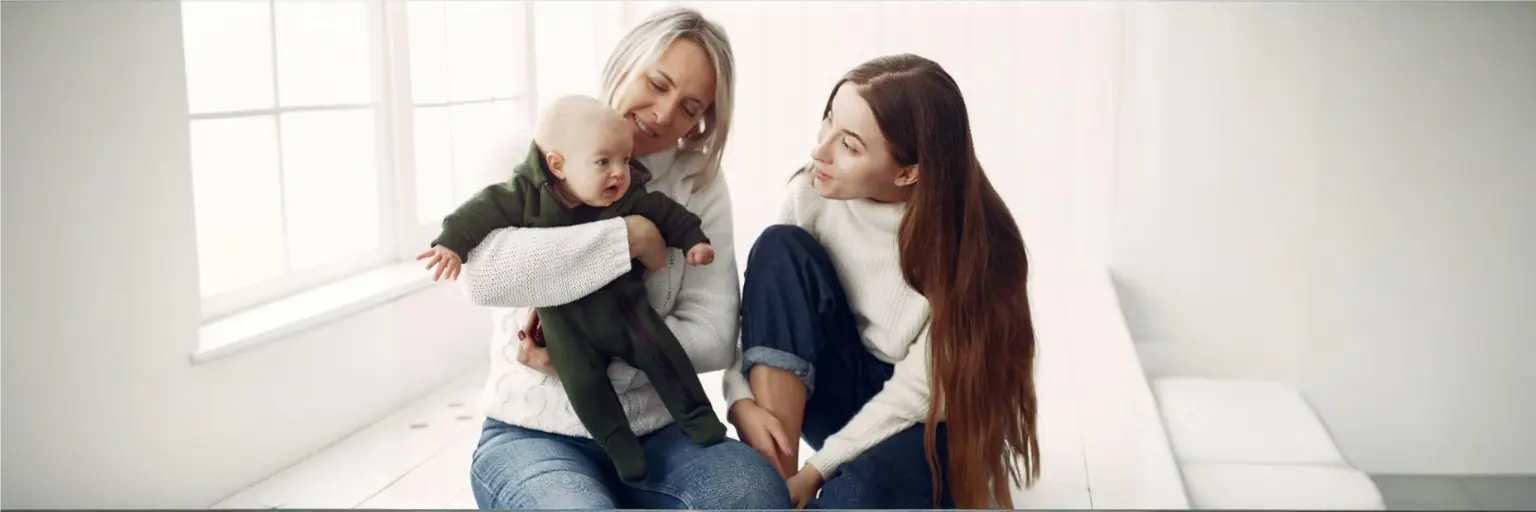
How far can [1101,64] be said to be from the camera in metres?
1.49

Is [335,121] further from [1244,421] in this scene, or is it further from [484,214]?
[1244,421]

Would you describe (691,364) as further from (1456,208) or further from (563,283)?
(1456,208)

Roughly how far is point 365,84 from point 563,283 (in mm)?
1175

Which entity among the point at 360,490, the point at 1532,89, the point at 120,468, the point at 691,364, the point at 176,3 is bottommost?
the point at 360,490

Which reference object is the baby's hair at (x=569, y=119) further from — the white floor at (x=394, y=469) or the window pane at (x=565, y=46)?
the window pane at (x=565, y=46)

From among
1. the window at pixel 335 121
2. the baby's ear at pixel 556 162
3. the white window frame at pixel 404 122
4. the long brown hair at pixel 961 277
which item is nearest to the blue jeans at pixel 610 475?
the long brown hair at pixel 961 277

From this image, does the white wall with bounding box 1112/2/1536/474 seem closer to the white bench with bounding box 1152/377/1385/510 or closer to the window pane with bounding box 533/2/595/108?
the white bench with bounding box 1152/377/1385/510

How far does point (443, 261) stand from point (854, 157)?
371mm

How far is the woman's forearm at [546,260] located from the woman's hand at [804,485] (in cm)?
28

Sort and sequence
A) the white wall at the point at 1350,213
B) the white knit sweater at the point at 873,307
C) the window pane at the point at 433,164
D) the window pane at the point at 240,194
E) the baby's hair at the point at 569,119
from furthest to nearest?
the window pane at the point at 433,164
the window pane at the point at 240,194
the white wall at the point at 1350,213
the white knit sweater at the point at 873,307
the baby's hair at the point at 569,119

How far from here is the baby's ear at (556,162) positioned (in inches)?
42.8

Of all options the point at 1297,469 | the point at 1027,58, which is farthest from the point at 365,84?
the point at 1297,469

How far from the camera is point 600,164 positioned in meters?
1.09

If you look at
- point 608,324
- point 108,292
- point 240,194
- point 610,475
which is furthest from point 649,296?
point 240,194
